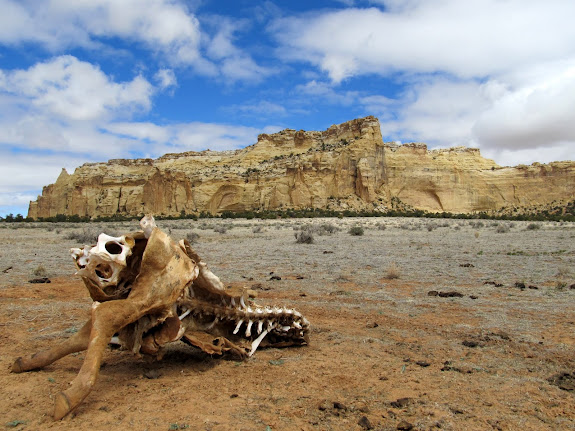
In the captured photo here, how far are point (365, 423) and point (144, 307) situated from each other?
2006mm

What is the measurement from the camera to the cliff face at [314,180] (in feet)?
219

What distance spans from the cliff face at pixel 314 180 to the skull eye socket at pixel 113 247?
60.6m

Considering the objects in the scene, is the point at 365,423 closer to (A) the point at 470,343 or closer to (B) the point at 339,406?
(B) the point at 339,406

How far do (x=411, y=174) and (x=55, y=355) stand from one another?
3192 inches

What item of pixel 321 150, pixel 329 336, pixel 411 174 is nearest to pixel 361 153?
pixel 321 150

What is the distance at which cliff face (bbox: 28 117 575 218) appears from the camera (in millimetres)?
66750

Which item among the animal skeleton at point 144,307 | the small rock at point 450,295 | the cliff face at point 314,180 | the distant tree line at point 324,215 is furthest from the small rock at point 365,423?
the cliff face at point 314,180

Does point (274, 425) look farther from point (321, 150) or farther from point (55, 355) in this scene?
point (321, 150)

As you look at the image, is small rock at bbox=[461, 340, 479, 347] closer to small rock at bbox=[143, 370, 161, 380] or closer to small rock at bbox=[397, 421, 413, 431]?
small rock at bbox=[397, 421, 413, 431]

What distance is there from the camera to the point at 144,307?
334 centimetres

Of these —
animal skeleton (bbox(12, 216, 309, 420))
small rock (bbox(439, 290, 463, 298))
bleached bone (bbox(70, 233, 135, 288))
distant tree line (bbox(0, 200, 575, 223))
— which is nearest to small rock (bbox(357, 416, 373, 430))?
animal skeleton (bbox(12, 216, 309, 420))

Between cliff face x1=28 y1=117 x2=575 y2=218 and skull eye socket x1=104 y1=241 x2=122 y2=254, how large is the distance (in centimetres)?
6064

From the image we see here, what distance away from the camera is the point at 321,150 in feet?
235

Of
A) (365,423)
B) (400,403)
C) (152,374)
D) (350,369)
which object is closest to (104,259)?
(152,374)
